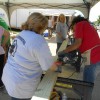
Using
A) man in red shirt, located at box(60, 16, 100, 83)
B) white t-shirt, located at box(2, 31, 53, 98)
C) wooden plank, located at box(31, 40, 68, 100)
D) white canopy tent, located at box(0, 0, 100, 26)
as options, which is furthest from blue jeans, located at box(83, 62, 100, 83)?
white canopy tent, located at box(0, 0, 100, 26)

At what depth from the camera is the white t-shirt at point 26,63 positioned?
2.18 meters

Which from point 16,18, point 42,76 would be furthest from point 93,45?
point 16,18

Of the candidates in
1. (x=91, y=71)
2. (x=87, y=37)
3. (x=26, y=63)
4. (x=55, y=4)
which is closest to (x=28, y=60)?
(x=26, y=63)

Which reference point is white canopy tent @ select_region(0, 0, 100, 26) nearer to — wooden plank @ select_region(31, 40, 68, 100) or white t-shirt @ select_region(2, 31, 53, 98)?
wooden plank @ select_region(31, 40, 68, 100)

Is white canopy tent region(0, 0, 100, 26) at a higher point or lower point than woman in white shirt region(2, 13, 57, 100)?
higher

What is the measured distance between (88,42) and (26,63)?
1.39 meters

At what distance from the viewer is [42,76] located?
2.63 m

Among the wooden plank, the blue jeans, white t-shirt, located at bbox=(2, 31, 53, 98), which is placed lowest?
the blue jeans

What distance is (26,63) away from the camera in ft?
7.42

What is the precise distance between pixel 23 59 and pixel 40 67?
0.65 feet

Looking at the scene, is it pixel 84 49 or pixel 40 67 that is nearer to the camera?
pixel 40 67

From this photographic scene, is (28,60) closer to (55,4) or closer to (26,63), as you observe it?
(26,63)

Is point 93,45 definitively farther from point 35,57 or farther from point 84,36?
point 35,57

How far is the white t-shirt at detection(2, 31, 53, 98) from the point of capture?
2.18m
